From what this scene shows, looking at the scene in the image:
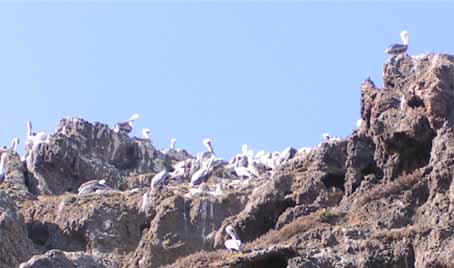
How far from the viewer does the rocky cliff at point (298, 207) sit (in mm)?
29398

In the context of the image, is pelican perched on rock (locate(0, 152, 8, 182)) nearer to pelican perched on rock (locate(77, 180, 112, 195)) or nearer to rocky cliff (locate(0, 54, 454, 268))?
rocky cliff (locate(0, 54, 454, 268))

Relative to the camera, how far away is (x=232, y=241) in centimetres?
3309

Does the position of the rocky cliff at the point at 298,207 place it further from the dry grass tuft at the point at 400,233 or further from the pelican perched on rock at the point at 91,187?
the pelican perched on rock at the point at 91,187

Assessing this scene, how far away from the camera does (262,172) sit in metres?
50.6

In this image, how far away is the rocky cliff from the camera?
96.5ft

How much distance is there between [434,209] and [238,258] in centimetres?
448

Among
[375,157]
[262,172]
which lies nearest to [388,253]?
[375,157]

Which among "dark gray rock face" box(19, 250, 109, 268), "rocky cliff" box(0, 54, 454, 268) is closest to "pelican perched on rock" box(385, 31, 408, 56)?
"rocky cliff" box(0, 54, 454, 268)

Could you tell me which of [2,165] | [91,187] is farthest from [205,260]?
[2,165]

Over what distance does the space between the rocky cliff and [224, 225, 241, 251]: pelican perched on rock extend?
27cm

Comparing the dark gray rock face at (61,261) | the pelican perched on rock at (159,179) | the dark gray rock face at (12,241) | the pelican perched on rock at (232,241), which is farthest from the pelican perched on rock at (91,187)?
the dark gray rock face at (61,261)

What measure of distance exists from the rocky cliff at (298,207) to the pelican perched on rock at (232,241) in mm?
270

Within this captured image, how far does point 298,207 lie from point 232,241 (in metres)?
3.14

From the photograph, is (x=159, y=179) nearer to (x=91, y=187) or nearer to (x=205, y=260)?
(x=91, y=187)
